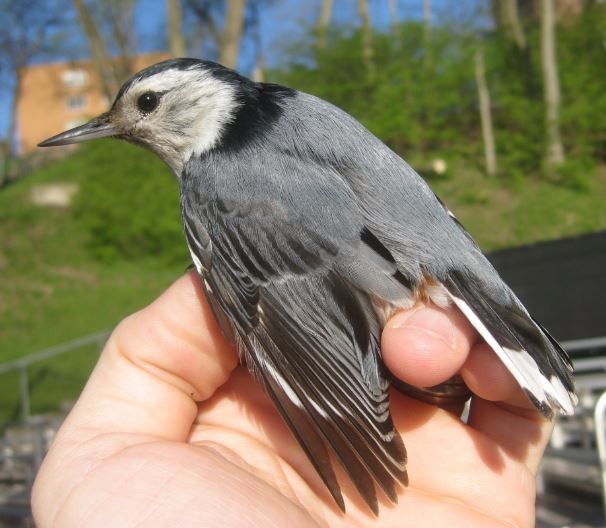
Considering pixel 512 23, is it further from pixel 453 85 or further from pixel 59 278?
pixel 59 278

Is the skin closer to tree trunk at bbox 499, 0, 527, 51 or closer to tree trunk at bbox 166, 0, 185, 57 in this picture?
tree trunk at bbox 166, 0, 185, 57

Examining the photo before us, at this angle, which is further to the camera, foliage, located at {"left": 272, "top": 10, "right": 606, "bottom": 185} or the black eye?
foliage, located at {"left": 272, "top": 10, "right": 606, "bottom": 185}

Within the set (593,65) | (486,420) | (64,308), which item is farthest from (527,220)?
(486,420)

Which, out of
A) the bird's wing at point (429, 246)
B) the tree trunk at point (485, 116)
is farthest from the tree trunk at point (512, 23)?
the bird's wing at point (429, 246)

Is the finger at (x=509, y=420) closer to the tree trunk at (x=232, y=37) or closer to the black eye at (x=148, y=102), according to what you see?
the black eye at (x=148, y=102)

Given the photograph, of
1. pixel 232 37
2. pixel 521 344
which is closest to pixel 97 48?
pixel 232 37

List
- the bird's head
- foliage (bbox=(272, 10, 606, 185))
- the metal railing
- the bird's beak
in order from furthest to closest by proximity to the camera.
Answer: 1. foliage (bbox=(272, 10, 606, 185))
2. the metal railing
3. the bird's beak
4. the bird's head

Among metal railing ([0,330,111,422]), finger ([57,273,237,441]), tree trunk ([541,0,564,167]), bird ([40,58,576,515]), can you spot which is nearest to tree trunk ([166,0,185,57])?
metal railing ([0,330,111,422])
